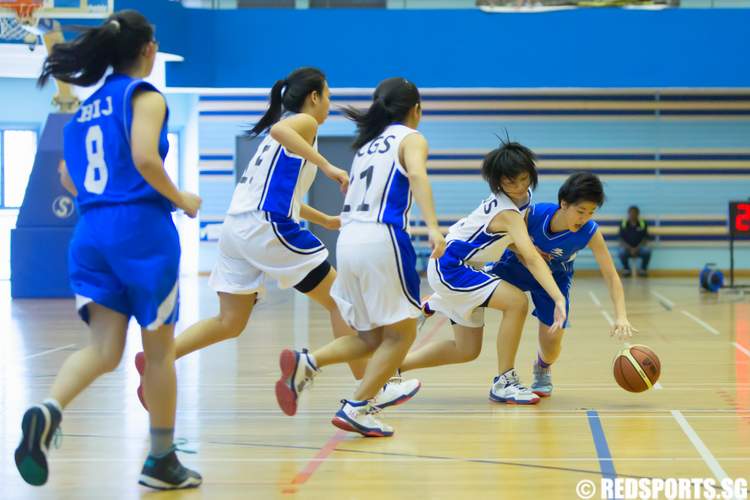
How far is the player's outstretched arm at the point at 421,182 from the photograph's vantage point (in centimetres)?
367

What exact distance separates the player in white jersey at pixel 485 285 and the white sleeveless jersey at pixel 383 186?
783 millimetres

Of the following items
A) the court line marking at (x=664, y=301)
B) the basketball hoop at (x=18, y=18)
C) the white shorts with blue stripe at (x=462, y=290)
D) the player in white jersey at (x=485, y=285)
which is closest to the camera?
the player in white jersey at (x=485, y=285)

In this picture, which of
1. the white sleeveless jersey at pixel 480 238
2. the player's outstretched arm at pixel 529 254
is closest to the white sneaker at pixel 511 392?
the player's outstretched arm at pixel 529 254

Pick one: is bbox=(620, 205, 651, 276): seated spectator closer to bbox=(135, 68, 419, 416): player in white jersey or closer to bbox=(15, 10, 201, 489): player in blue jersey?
bbox=(135, 68, 419, 416): player in white jersey

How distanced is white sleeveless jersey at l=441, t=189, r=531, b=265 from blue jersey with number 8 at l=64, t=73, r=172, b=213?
193 centimetres

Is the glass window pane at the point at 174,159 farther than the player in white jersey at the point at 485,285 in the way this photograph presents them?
Yes

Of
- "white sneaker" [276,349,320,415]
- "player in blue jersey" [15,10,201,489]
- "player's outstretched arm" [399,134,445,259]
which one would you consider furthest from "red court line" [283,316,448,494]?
"player's outstretched arm" [399,134,445,259]

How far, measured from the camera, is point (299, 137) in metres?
4.16

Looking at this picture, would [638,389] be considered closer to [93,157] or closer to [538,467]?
[538,467]

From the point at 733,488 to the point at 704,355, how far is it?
3.78m

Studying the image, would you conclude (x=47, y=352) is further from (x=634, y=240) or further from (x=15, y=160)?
(x=634, y=240)

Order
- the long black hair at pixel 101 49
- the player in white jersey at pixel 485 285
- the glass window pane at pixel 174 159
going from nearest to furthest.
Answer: the long black hair at pixel 101 49 → the player in white jersey at pixel 485 285 → the glass window pane at pixel 174 159

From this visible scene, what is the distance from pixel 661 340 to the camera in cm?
769

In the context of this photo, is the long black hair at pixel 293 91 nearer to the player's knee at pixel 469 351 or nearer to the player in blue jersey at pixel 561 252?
the player in blue jersey at pixel 561 252
